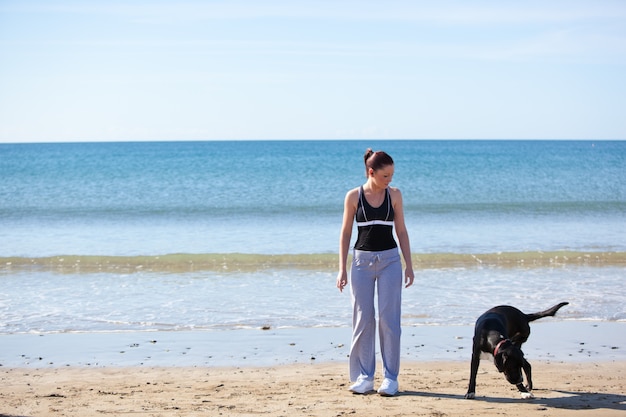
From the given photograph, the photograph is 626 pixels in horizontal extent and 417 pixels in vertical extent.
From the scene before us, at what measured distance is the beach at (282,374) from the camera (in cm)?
499

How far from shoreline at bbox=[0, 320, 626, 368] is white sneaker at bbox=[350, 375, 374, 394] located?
1.11 meters

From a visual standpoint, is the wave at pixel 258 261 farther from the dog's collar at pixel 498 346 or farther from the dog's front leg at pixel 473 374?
the dog's collar at pixel 498 346

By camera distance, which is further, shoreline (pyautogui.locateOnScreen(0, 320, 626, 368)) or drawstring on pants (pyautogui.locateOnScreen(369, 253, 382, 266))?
shoreline (pyautogui.locateOnScreen(0, 320, 626, 368))

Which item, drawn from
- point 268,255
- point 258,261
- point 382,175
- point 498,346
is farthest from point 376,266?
point 268,255

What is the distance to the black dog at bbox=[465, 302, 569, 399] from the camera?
488cm

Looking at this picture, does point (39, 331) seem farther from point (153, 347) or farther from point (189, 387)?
point (189, 387)

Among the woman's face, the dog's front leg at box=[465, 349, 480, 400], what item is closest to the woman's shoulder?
the woman's face

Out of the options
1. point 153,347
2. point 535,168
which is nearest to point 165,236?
point 153,347

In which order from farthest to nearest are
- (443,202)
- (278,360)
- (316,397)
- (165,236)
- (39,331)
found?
(443,202) → (165,236) → (39,331) → (278,360) → (316,397)

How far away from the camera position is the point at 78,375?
6.07m

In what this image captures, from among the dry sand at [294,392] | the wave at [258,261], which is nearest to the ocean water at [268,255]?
the wave at [258,261]

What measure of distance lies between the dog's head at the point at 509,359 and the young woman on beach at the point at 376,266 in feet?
2.45

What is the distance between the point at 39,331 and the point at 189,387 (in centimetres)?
296

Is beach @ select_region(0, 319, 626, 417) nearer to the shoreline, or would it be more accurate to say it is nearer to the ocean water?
the shoreline
